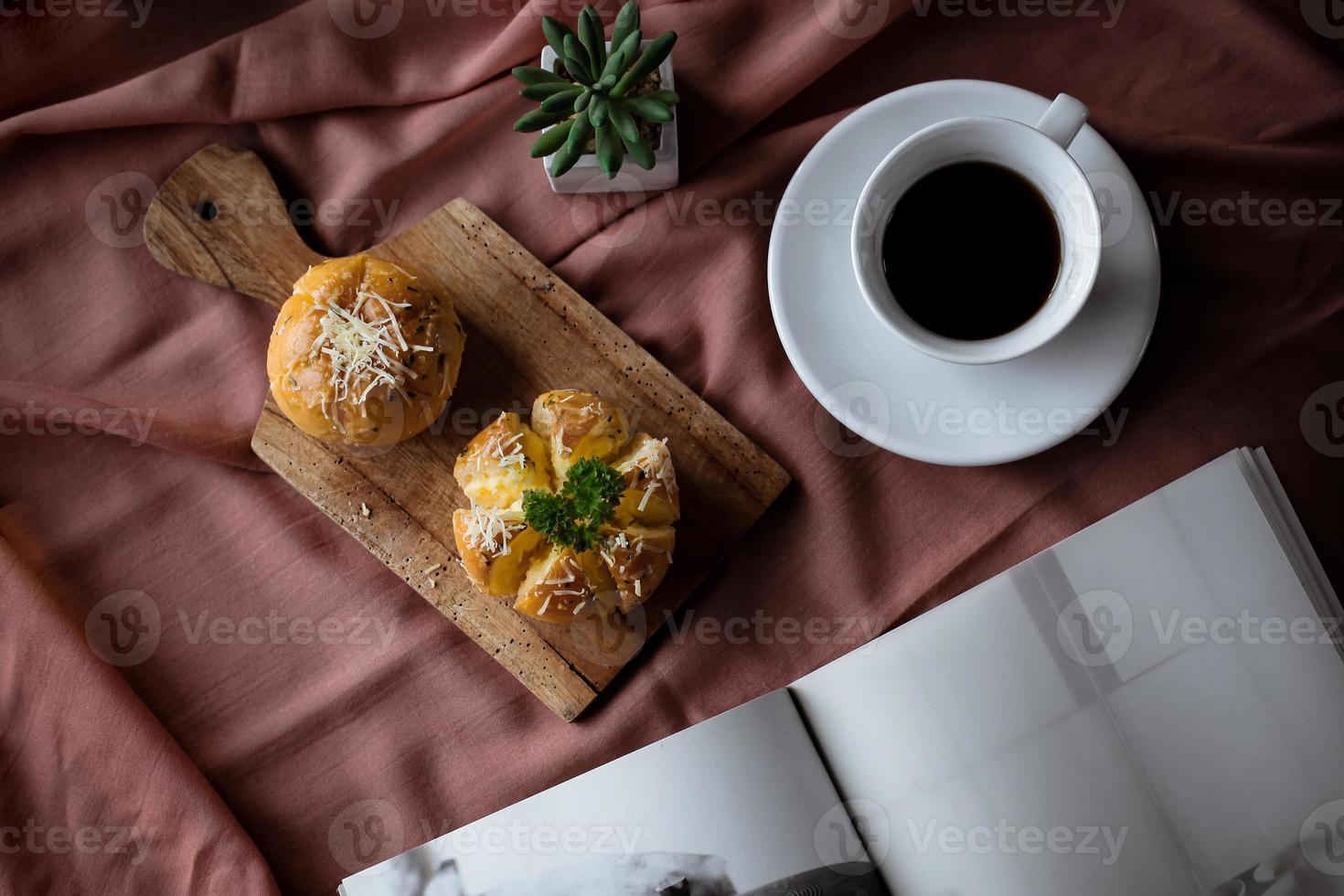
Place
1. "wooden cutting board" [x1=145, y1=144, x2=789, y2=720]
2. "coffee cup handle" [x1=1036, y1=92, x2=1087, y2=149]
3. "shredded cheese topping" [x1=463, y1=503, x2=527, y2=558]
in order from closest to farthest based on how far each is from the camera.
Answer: "coffee cup handle" [x1=1036, y1=92, x2=1087, y2=149] → "shredded cheese topping" [x1=463, y1=503, x2=527, y2=558] → "wooden cutting board" [x1=145, y1=144, x2=789, y2=720]

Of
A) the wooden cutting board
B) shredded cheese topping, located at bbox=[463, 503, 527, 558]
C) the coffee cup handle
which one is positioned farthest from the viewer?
the wooden cutting board

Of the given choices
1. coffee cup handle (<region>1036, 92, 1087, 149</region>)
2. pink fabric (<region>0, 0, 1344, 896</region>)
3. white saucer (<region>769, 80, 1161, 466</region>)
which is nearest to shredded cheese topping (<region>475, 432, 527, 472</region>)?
Result: pink fabric (<region>0, 0, 1344, 896</region>)

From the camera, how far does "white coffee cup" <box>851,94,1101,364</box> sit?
1.03 metres

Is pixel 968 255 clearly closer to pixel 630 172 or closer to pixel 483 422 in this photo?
pixel 630 172

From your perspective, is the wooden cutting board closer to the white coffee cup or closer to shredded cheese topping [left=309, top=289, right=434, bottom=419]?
shredded cheese topping [left=309, top=289, right=434, bottom=419]

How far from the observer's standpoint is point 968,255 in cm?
114

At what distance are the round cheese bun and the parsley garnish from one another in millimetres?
211

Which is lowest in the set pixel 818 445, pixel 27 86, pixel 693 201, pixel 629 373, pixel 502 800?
pixel 502 800

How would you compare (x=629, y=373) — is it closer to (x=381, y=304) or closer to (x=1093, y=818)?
(x=381, y=304)

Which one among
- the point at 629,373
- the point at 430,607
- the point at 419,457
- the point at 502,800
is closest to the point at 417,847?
the point at 502,800

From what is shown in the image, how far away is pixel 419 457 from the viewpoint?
49.6 inches

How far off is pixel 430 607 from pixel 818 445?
0.58 metres

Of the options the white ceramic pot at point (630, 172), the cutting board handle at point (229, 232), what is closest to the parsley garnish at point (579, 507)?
the white ceramic pot at point (630, 172)

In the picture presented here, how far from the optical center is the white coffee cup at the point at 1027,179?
3.38 ft
